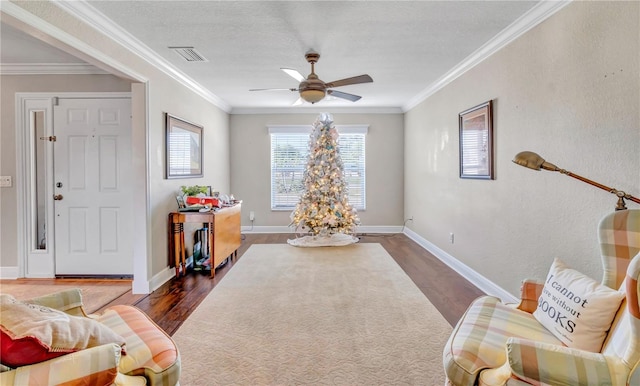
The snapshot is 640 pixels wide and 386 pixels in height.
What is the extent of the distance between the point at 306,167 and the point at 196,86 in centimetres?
217

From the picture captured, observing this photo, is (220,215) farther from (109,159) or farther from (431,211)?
(431,211)

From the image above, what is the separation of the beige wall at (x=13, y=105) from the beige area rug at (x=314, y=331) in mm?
2633

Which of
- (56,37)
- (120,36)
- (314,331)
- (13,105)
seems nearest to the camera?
(56,37)

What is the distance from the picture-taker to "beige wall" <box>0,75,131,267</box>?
3797 mm

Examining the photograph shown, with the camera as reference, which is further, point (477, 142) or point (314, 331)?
point (477, 142)

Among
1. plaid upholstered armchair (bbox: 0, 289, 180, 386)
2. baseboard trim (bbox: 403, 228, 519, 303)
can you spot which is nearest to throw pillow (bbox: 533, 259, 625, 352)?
baseboard trim (bbox: 403, 228, 519, 303)

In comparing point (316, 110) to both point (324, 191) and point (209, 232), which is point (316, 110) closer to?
point (324, 191)

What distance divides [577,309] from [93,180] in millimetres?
4577

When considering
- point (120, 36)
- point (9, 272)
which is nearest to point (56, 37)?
point (120, 36)

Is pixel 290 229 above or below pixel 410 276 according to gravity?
above

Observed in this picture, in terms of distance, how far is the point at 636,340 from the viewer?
3.82ft

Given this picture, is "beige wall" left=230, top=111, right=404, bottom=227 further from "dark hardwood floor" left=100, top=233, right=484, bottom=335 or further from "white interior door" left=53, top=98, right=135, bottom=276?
"white interior door" left=53, top=98, right=135, bottom=276

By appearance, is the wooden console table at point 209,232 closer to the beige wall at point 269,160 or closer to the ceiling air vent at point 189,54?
the ceiling air vent at point 189,54

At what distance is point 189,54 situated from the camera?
→ 3.48 meters
